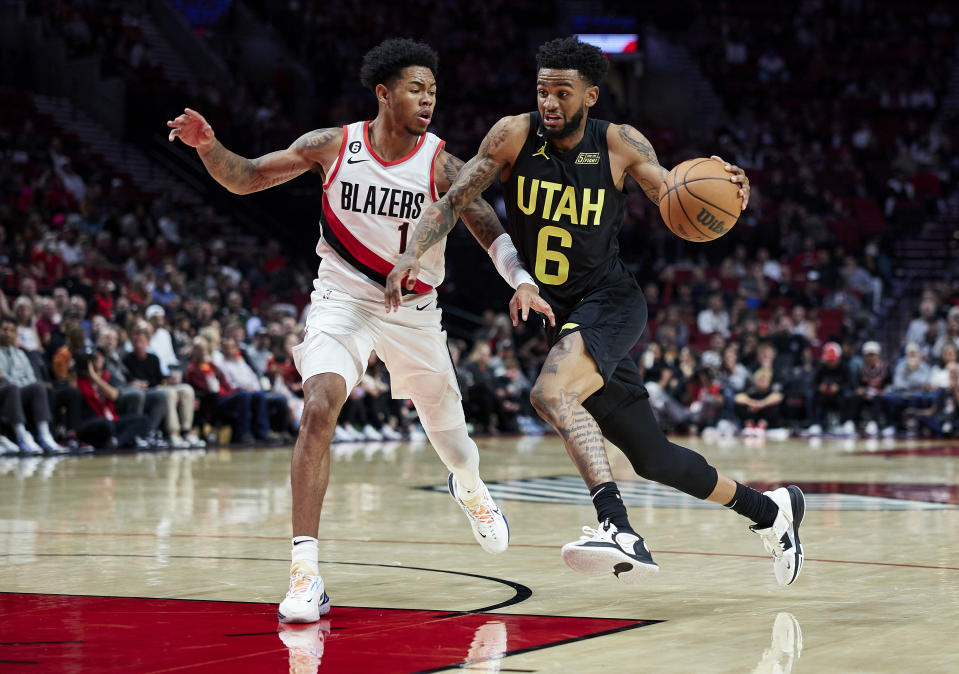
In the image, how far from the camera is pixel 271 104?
25625mm

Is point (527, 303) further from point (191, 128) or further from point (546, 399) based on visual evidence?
point (191, 128)

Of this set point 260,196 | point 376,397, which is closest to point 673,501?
point 376,397

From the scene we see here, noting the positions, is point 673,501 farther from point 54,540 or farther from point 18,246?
point 18,246

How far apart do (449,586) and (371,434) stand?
458 inches

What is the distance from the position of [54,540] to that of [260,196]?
1726 centimetres

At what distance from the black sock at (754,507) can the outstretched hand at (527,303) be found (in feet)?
3.41

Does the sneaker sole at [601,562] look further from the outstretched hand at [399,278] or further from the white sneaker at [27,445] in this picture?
the white sneaker at [27,445]

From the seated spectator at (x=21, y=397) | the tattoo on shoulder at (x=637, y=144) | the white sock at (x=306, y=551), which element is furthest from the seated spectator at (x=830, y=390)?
the white sock at (x=306, y=551)

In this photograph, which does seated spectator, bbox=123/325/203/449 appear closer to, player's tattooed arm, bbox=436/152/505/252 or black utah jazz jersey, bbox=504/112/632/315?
player's tattooed arm, bbox=436/152/505/252

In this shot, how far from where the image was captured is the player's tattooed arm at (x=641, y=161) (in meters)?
5.45

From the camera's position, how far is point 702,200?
207 inches

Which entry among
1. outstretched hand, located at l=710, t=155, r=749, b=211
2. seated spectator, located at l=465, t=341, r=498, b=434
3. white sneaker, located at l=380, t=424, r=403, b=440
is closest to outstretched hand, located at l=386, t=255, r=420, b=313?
outstretched hand, located at l=710, t=155, r=749, b=211

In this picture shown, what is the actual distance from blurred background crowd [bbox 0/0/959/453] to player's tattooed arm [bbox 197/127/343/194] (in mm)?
8236

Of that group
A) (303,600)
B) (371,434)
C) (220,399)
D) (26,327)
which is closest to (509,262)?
(303,600)
